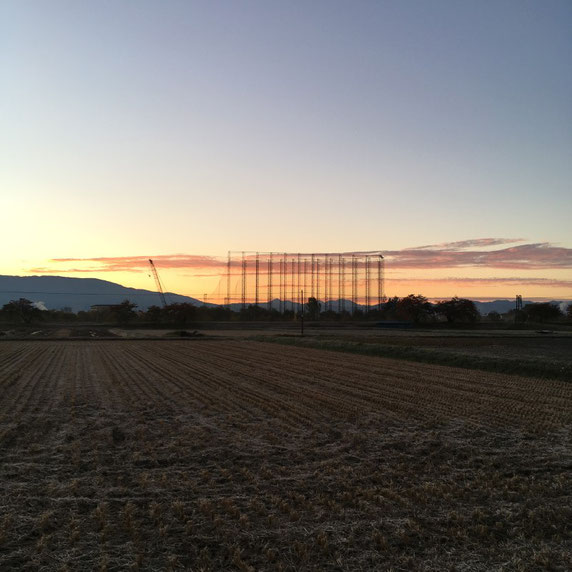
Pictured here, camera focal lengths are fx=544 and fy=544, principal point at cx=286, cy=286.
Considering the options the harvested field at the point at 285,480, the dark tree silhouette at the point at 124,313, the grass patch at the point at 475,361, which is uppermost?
the dark tree silhouette at the point at 124,313

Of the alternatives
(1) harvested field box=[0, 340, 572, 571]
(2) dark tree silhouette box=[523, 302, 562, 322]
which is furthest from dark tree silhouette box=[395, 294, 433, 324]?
(1) harvested field box=[0, 340, 572, 571]

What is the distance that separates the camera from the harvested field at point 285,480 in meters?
7.91

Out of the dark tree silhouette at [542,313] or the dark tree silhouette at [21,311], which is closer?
the dark tree silhouette at [21,311]

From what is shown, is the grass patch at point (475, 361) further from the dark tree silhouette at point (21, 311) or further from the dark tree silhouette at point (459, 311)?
the dark tree silhouette at point (21, 311)

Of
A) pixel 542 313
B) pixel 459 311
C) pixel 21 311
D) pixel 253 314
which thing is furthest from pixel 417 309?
pixel 21 311

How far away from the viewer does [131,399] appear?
2180 cm

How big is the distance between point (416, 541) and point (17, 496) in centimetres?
723

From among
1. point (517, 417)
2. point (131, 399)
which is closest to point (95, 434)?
point (131, 399)

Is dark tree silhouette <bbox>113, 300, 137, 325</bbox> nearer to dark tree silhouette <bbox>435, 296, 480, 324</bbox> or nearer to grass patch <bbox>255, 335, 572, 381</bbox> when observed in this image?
dark tree silhouette <bbox>435, 296, 480, 324</bbox>

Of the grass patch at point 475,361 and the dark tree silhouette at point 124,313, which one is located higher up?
the dark tree silhouette at point 124,313

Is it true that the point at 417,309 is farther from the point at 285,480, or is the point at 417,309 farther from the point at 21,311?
the point at 285,480

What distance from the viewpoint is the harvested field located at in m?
7.91

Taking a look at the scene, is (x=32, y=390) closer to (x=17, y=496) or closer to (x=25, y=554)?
(x=17, y=496)

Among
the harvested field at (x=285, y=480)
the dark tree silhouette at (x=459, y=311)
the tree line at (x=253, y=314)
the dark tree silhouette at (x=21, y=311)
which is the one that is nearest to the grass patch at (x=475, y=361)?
the harvested field at (x=285, y=480)
